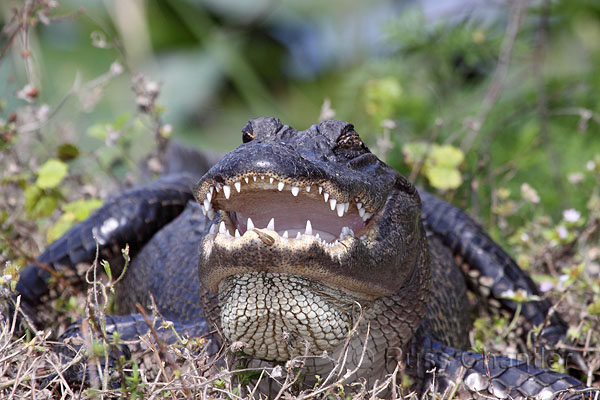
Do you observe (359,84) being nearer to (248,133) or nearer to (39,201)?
(39,201)

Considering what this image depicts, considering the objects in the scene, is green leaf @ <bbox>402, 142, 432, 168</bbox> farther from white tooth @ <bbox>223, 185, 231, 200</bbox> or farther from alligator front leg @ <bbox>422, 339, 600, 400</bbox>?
white tooth @ <bbox>223, 185, 231, 200</bbox>

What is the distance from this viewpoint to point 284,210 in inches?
92.4

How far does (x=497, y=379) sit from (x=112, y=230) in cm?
195

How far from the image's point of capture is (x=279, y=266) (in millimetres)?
2045

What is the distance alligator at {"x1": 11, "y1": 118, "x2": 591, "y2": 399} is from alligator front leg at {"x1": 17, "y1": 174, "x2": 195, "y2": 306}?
471 millimetres

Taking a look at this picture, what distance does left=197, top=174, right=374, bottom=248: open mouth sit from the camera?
6.84 feet

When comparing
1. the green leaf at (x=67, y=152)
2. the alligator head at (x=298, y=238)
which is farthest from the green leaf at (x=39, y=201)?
the alligator head at (x=298, y=238)

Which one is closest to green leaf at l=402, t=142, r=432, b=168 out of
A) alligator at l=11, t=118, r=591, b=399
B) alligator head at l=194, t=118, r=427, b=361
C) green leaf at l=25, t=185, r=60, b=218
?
alligator at l=11, t=118, r=591, b=399

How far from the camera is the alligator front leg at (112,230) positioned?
3.54 m

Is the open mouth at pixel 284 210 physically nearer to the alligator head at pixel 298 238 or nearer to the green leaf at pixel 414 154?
the alligator head at pixel 298 238

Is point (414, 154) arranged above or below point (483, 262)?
above

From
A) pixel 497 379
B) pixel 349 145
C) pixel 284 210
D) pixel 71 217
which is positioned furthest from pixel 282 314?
pixel 71 217

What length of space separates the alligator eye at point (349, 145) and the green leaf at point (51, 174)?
2.05 meters

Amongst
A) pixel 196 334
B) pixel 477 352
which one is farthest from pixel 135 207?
pixel 477 352
